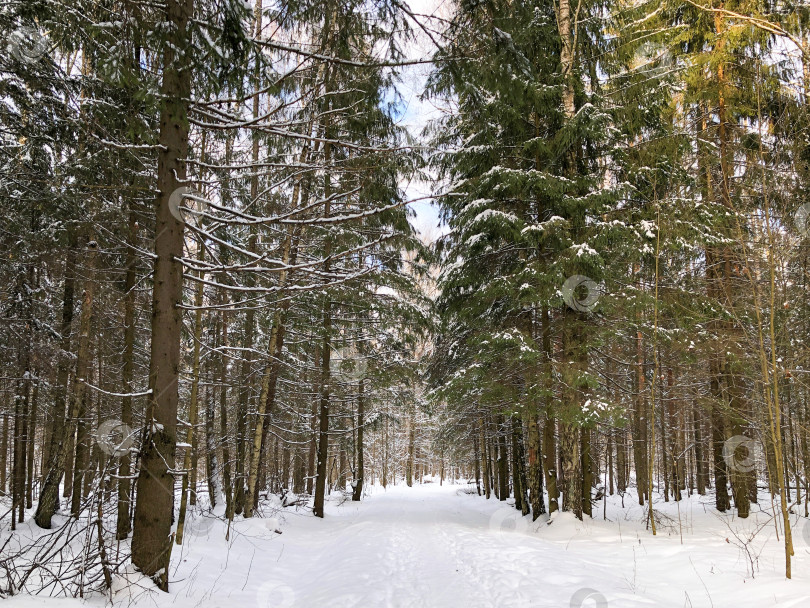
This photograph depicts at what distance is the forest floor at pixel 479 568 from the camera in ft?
17.2

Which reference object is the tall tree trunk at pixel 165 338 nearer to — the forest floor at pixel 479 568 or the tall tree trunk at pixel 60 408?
the forest floor at pixel 479 568

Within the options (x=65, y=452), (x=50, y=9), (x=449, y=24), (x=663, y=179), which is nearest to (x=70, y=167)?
(x=50, y=9)

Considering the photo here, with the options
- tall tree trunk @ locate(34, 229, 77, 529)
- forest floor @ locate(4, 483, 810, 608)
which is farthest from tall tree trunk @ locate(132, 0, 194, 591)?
tall tree trunk @ locate(34, 229, 77, 529)

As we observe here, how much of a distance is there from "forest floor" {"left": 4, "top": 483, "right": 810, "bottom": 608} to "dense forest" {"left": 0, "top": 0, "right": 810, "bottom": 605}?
0.61m

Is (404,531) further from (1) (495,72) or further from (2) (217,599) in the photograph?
(1) (495,72)

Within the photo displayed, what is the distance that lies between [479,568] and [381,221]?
5642mm

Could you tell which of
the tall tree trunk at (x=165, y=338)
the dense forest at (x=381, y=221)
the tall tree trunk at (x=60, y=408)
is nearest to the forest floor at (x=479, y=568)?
the tall tree trunk at (x=165, y=338)

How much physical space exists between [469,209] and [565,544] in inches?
297

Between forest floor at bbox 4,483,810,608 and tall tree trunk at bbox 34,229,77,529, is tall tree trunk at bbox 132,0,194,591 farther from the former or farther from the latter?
tall tree trunk at bbox 34,229,77,529

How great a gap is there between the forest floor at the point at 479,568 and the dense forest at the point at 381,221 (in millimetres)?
611

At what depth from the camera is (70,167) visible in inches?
300

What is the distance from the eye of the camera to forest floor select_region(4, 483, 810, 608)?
525cm

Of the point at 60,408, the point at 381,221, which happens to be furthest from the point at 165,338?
the point at 60,408

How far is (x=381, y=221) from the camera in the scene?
7539 millimetres
